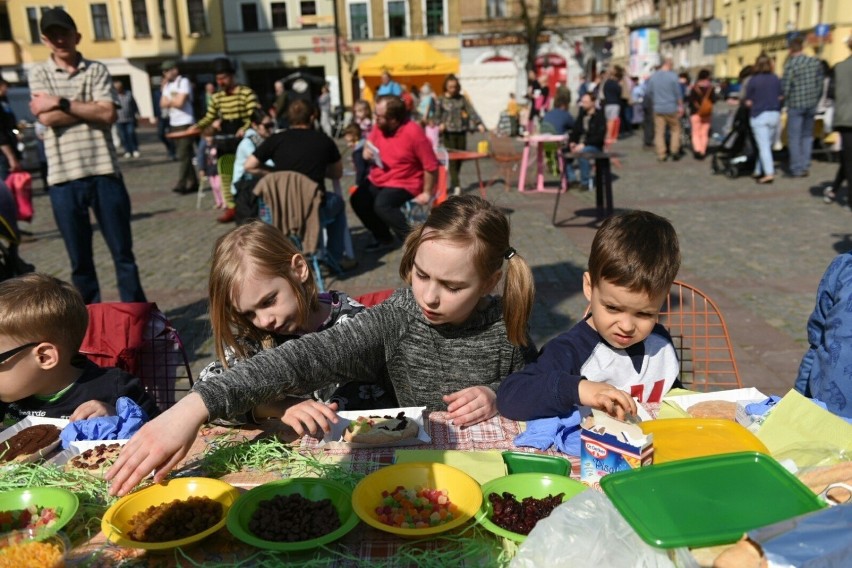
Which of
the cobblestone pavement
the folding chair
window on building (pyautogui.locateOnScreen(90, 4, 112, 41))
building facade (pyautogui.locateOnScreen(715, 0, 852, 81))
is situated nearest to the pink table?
the cobblestone pavement

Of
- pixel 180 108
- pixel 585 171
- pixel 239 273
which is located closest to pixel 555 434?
pixel 239 273

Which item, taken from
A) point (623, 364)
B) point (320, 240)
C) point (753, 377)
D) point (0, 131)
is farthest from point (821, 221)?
point (0, 131)

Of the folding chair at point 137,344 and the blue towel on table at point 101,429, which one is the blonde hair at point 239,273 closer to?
the blue towel on table at point 101,429

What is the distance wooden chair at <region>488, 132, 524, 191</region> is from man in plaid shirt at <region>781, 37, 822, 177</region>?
4.60 meters

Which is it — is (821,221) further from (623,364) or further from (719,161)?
(623,364)

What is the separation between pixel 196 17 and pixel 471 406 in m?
46.1

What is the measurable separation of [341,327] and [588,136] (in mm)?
9722

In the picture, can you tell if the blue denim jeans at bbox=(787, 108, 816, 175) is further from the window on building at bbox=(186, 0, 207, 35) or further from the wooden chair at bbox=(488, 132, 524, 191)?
the window on building at bbox=(186, 0, 207, 35)

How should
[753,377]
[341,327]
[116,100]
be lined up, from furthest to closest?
[116,100]
[753,377]
[341,327]

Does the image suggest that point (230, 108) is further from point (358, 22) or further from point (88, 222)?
point (358, 22)

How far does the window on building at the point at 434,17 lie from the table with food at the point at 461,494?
151 feet

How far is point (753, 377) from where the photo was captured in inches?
169

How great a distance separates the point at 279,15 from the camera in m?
44.2

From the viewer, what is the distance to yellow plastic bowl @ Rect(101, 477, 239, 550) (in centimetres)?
148
